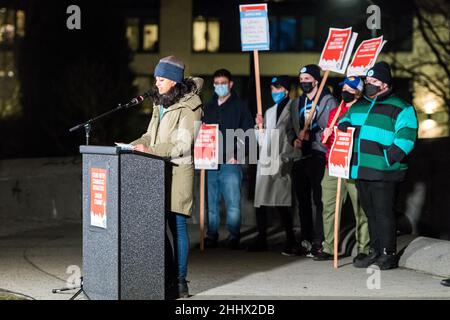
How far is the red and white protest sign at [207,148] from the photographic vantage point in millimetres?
11734

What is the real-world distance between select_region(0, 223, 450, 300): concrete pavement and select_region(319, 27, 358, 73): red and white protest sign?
79.5 inches

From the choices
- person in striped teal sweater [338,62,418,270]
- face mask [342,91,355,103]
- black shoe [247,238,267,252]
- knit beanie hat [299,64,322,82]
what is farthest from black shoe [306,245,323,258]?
knit beanie hat [299,64,322,82]

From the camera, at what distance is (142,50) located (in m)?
62.6

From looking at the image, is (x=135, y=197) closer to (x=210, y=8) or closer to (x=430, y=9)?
(x=430, y=9)

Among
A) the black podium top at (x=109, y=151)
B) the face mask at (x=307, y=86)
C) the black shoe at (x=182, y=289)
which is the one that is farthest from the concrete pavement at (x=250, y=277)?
the face mask at (x=307, y=86)

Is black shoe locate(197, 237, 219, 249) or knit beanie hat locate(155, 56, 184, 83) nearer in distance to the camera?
knit beanie hat locate(155, 56, 184, 83)

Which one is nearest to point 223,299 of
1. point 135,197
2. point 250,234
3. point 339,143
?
point 135,197

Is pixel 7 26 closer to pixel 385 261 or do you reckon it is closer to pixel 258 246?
pixel 258 246

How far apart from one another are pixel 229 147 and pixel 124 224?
4.12 meters

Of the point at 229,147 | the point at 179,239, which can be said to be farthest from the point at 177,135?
the point at 229,147

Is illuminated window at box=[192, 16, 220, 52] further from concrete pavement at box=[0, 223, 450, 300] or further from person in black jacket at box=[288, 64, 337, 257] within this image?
person in black jacket at box=[288, 64, 337, 257]

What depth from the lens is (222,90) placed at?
11.9m

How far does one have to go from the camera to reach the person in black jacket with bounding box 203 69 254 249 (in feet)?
39.1

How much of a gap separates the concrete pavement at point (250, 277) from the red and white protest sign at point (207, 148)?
37.8 inches
